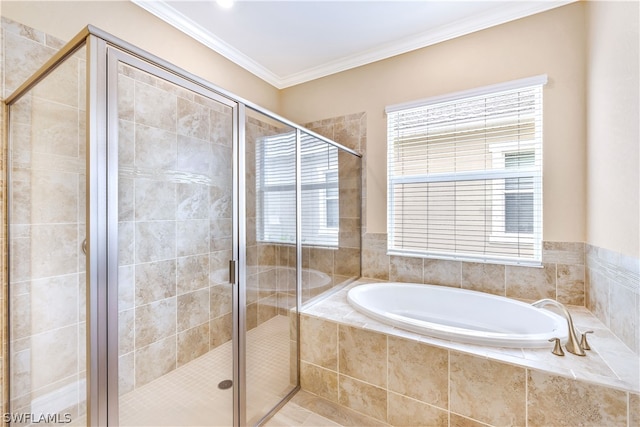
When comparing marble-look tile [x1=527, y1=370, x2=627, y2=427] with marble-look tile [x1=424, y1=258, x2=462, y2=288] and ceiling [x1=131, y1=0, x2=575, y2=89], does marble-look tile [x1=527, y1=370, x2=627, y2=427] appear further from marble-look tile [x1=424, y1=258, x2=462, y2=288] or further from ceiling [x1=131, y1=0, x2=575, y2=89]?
ceiling [x1=131, y1=0, x2=575, y2=89]

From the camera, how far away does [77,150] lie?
97 cm

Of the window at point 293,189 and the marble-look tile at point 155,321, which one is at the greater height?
the window at point 293,189

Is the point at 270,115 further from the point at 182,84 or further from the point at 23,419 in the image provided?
the point at 23,419

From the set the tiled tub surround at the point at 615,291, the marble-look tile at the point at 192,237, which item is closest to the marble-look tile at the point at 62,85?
the marble-look tile at the point at 192,237

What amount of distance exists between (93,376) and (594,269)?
2636 mm

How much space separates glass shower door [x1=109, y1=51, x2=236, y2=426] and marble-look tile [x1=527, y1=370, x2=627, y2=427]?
1.42 meters

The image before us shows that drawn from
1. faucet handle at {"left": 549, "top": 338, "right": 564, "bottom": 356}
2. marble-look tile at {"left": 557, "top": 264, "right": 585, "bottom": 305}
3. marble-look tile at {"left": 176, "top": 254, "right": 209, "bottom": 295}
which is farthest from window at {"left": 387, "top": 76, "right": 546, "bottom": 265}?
marble-look tile at {"left": 176, "top": 254, "right": 209, "bottom": 295}

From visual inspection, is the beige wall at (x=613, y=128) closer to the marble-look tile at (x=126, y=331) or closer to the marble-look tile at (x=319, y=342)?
the marble-look tile at (x=319, y=342)

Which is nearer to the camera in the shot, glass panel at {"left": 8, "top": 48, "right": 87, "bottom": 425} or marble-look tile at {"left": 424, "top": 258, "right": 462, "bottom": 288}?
glass panel at {"left": 8, "top": 48, "right": 87, "bottom": 425}

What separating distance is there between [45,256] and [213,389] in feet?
3.42

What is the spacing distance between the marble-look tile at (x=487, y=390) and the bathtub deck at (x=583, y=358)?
0.04 metres

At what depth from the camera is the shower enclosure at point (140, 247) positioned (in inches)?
34.6

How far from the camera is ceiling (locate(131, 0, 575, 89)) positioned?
1.93 meters

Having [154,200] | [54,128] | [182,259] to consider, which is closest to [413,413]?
[182,259]
